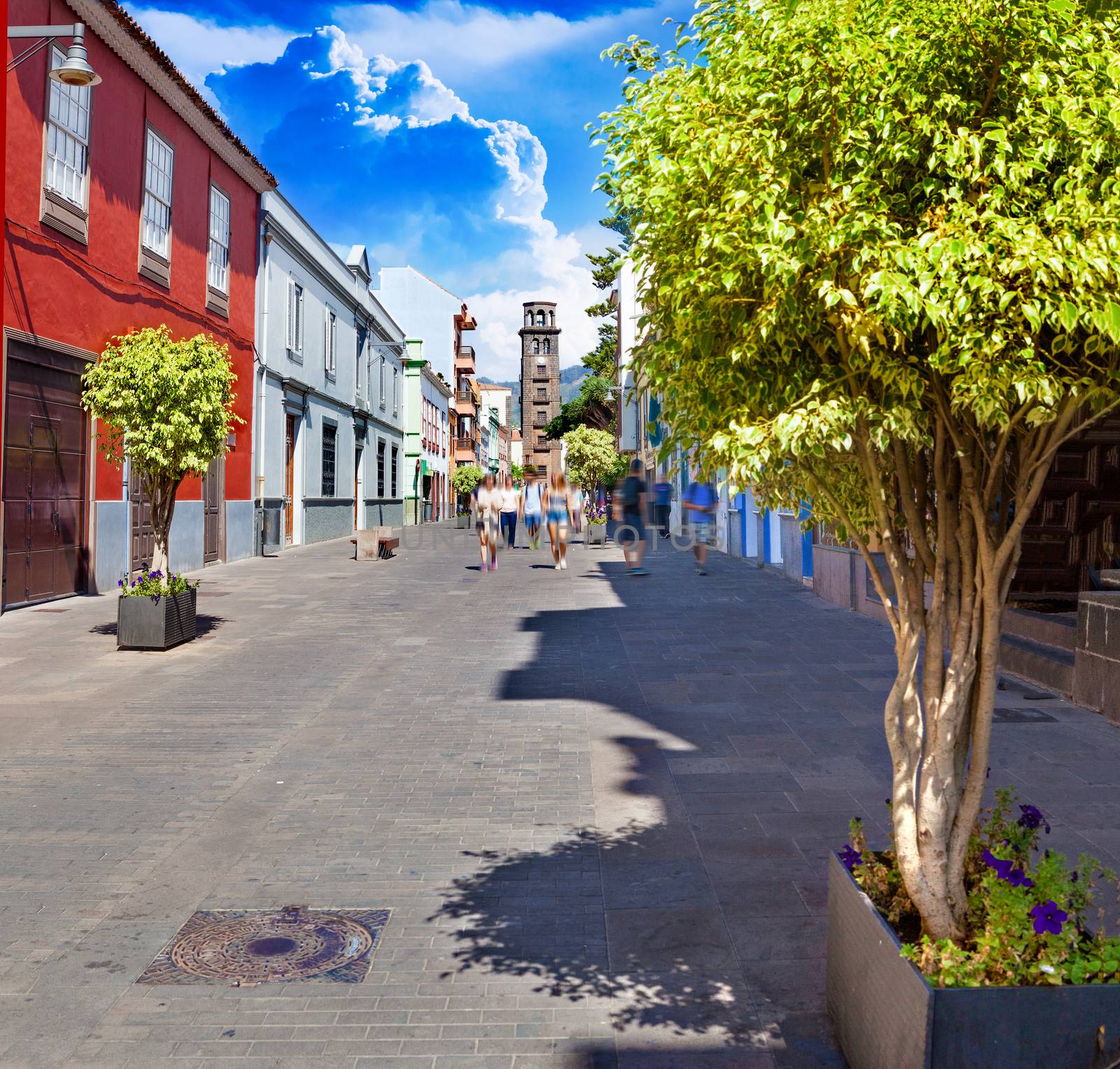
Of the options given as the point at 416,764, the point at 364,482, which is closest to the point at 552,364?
the point at 364,482

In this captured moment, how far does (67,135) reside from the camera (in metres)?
14.1

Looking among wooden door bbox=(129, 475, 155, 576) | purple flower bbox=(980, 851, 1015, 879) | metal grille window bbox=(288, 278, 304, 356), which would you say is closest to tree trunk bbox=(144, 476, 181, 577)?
wooden door bbox=(129, 475, 155, 576)

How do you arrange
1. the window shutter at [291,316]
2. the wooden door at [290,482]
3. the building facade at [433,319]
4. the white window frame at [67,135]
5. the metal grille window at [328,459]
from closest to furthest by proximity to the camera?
the white window frame at [67,135]
the window shutter at [291,316]
the wooden door at [290,482]
the metal grille window at [328,459]
the building facade at [433,319]

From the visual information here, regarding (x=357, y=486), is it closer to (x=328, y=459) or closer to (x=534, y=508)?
(x=328, y=459)

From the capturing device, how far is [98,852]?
4.77 metres

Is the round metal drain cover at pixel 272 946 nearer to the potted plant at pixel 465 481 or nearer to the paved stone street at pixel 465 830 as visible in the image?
the paved stone street at pixel 465 830

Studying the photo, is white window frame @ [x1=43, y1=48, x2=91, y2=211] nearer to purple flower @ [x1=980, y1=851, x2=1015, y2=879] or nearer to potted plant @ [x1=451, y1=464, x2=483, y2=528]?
purple flower @ [x1=980, y1=851, x2=1015, y2=879]

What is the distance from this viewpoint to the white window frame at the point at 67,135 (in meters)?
13.5

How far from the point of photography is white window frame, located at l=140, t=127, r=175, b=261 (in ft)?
55.6

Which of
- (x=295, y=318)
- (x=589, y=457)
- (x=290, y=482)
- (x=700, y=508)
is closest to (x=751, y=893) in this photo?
(x=700, y=508)

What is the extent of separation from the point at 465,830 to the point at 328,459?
27663 millimetres

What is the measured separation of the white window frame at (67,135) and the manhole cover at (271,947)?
12607 mm

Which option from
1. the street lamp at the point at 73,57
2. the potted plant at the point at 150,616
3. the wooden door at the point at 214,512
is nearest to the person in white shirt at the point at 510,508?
the wooden door at the point at 214,512

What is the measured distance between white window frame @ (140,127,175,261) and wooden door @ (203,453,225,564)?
4420 millimetres
